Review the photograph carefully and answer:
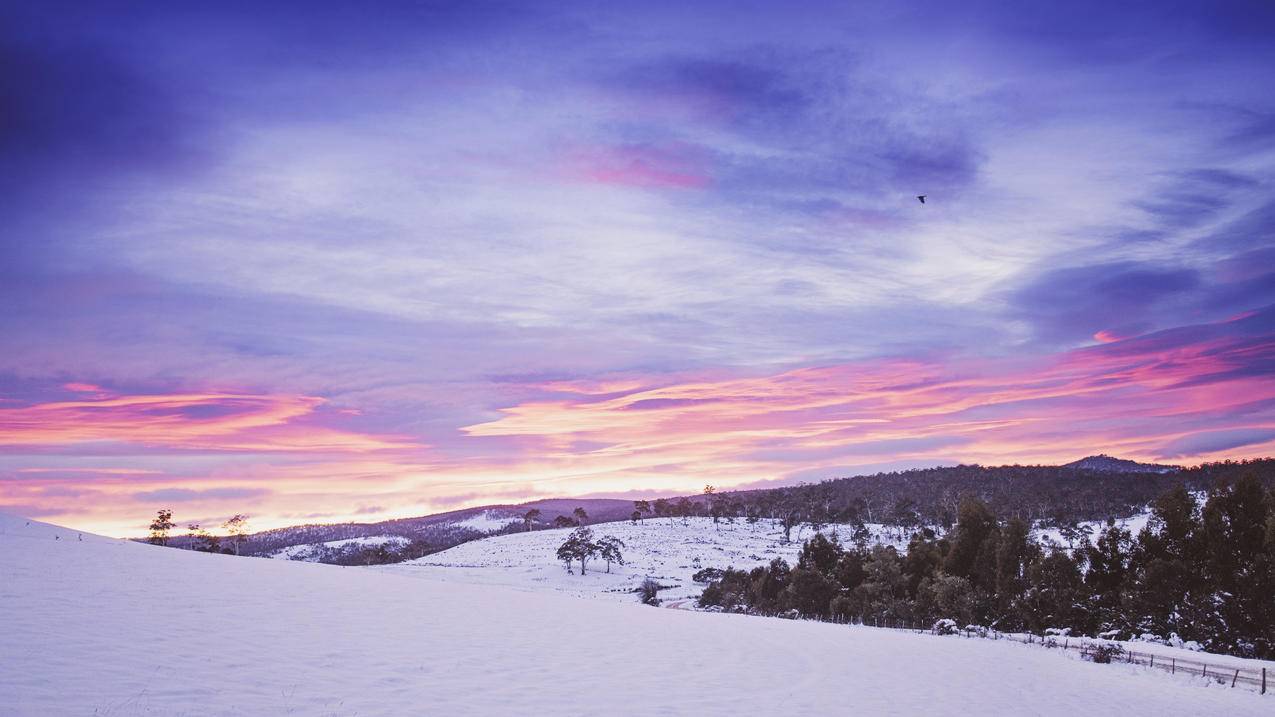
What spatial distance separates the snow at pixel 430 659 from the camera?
603 inches

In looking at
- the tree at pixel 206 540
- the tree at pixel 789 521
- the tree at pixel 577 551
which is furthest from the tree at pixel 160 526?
the tree at pixel 789 521

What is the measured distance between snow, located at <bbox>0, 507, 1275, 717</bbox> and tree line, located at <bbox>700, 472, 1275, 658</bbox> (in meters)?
16.2

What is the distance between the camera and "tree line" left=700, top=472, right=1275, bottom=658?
46.0m

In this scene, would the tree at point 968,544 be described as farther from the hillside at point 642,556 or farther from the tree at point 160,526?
the tree at point 160,526

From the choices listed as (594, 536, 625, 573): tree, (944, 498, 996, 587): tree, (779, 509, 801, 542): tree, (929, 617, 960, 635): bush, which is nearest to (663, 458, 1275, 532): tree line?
(779, 509, 801, 542): tree

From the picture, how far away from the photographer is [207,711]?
44.1 feet

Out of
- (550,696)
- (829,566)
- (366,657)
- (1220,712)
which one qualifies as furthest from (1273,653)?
(366,657)

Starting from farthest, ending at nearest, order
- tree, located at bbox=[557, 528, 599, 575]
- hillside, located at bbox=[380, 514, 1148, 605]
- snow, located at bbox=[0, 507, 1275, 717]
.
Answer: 1. tree, located at bbox=[557, 528, 599, 575]
2. hillside, located at bbox=[380, 514, 1148, 605]
3. snow, located at bbox=[0, 507, 1275, 717]

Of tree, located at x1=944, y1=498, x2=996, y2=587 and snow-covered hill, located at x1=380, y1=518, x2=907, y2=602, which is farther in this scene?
snow-covered hill, located at x1=380, y1=518, x2=907, y2=602

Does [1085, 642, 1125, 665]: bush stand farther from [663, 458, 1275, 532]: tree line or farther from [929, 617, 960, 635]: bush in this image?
[663, 458, 1275, 532]: tree line

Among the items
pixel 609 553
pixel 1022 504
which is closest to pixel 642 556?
pixel 609 553

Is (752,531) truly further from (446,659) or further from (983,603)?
(446,659)

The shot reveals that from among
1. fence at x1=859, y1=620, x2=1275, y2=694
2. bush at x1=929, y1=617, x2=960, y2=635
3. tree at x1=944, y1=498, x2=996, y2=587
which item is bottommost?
bush at x1=929, y1=617, x2=960, y2=635

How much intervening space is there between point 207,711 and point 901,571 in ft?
212
